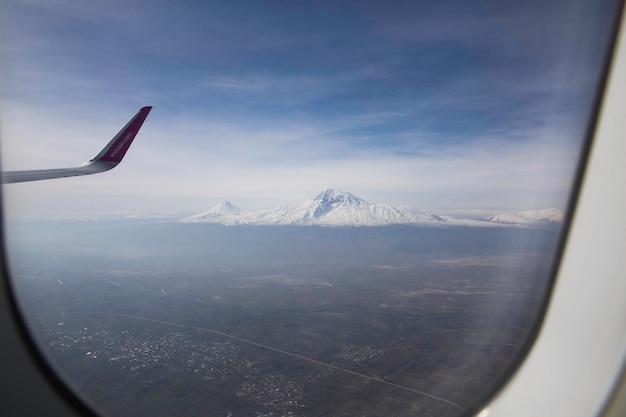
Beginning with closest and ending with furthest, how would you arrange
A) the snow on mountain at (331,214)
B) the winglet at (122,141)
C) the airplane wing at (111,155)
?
the airplane wing at (111,155), the winglet at (122,141), the snow on mountain at (331,214)

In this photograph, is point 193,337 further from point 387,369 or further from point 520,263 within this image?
point 520,263

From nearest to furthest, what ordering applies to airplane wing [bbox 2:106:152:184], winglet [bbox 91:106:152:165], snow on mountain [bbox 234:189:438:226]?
airplane wing [bbox 2:106:152:184] → winglet [bbox 91:106:152:165] → snow on mountain [bbox 234:189:438:226]

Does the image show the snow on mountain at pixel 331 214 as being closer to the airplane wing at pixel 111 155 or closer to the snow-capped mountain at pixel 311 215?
the snow-capped mountain at pixel 311 215

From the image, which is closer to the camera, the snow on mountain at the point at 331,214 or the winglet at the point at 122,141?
the winglet at the point at 122,141

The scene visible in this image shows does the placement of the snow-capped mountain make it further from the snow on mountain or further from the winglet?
the winglet

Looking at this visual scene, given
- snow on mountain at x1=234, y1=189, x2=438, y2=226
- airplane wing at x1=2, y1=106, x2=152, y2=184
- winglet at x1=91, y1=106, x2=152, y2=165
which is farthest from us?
snow on mountain at x1=234, y1=189, x2=438, y2=226

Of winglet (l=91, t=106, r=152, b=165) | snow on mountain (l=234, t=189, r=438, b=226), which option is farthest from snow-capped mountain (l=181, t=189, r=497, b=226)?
winglet (l=91, t=106, r=152, b=165)

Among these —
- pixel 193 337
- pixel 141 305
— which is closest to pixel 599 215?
pixel 193 337

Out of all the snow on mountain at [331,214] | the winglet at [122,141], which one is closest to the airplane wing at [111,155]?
the winglet at [122,141]
